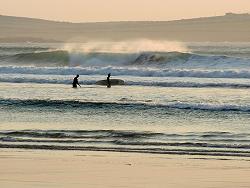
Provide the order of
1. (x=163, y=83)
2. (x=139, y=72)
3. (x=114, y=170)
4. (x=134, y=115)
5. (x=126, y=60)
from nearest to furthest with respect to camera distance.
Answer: (x=114, y=170) → (x=134, y=115) → (x=163, y=83) → (x=139, y=72) → (x=126, y=60)

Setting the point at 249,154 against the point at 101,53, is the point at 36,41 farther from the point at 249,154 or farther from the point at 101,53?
the point at 249,154

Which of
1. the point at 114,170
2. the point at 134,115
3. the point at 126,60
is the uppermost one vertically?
the point at 126,60

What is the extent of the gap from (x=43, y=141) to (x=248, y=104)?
11006 mm

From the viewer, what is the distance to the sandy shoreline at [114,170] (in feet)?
46.7

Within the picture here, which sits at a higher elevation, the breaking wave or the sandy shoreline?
the breaking wave

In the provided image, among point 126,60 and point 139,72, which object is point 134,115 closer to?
point 139,72

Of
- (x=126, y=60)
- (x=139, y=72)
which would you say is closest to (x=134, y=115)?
(x=139, y=72)

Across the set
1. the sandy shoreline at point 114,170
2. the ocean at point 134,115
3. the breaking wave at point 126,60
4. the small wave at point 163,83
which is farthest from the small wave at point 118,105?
the breaking wave at point 126,60

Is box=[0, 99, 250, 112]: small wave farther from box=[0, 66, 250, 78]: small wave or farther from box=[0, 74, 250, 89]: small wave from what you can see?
box=[0, 66, 250, 78]: small wave

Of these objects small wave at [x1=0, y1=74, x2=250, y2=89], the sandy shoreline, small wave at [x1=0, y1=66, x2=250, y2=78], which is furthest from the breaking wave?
the sandy shoreline

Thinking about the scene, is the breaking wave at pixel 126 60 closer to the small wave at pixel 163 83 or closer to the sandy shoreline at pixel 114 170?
the small wave at pixel 163 83

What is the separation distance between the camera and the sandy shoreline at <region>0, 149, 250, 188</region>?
14.2m

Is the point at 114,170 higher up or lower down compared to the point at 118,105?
lower down

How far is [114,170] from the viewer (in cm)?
1570
